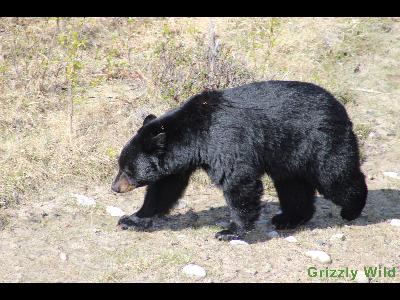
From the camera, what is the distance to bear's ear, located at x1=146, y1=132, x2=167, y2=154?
253 inches

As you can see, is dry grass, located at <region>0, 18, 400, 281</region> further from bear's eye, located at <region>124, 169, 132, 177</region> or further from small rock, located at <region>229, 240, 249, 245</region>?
bear's eye, located at <region>124, 169, 132, 177</region>

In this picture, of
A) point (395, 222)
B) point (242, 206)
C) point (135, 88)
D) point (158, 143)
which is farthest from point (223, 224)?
point (135, 88)

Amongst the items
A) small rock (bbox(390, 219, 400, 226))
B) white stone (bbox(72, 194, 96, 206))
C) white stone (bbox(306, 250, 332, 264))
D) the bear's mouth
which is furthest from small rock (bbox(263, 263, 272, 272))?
white stone (bbox(72, 194, 96, 206))

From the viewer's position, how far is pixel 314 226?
23.4ft

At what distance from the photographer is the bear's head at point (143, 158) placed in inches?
256

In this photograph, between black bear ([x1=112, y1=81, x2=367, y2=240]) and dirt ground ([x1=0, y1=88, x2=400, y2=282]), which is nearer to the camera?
dirt ground ([x1=0, y1=88, x2=400, y2=282])

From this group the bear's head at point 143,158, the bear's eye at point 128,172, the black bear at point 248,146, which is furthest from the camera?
the bear's eye at point 128,172

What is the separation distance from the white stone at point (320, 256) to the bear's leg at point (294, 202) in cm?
72

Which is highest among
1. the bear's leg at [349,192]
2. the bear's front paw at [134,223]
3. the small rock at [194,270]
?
the bear's leg at [349,192]

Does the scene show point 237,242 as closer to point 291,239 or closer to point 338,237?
point 291,239

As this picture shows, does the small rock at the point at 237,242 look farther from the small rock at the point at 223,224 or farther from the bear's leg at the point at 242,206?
the small rock at the point at 223,224

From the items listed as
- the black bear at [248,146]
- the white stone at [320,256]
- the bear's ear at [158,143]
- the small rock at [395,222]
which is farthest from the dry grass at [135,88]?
the bear's ear at [158,143]

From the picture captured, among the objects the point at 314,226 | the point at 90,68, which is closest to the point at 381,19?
the point at 90,68

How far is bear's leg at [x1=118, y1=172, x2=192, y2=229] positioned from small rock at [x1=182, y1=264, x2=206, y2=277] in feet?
3.52
